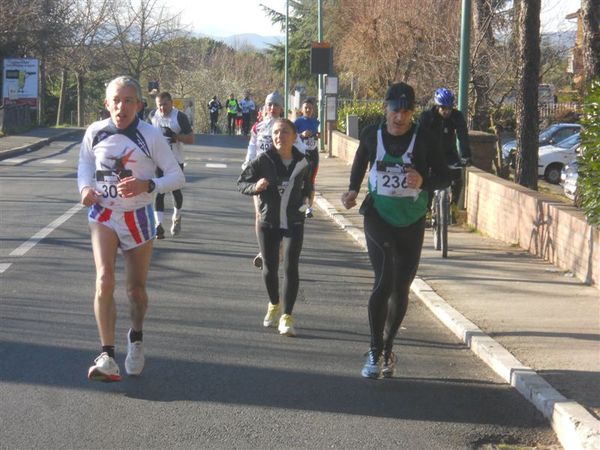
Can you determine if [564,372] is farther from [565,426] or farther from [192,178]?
[192,178]

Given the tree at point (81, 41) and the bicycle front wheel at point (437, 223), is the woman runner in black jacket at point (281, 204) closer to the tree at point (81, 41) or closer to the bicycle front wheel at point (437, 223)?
the bicycle front wheel at point (437, 223)

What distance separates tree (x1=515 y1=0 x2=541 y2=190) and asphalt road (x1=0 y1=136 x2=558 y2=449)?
5.20 metres

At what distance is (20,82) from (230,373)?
A: 125ft

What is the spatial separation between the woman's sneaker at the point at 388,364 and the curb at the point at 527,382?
744mm

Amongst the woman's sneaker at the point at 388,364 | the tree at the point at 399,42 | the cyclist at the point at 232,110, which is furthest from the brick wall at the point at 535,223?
the cyclist at the point at 232,110

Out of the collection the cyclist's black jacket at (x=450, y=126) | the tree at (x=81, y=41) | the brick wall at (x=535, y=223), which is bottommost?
the brick wall at (x=535, y=223)

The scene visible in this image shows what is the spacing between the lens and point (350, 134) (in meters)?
32.7

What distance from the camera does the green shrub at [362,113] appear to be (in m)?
35.2

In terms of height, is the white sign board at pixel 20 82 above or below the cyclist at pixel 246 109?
above

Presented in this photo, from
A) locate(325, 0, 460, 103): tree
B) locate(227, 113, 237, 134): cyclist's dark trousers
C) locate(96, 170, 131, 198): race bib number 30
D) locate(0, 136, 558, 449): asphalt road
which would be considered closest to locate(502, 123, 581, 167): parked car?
locate(325, 0, 460, 103): tree

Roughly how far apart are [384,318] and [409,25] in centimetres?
2425

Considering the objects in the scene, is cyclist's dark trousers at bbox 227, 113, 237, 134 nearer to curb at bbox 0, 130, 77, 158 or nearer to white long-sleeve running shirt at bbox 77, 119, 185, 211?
curb at bbox 0, 130, 77, 158

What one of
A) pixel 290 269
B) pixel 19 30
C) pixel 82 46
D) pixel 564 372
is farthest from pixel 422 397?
pixel 82 46

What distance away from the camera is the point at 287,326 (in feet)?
26.2
